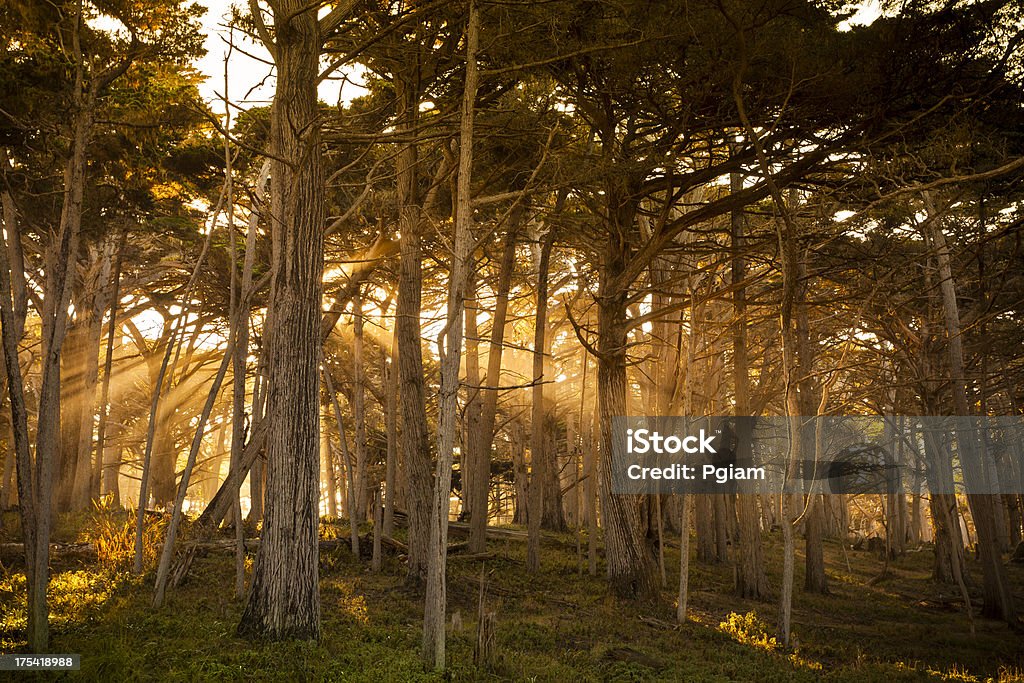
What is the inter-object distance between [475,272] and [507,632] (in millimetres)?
5412

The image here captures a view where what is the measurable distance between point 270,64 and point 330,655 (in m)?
7.24

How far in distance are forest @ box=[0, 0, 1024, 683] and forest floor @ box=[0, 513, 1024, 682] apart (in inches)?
3.3

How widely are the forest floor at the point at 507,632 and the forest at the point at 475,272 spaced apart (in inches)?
3.3

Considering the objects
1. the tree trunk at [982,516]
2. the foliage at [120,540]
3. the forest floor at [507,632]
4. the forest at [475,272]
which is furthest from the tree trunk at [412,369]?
the tree trunk at [982,516]

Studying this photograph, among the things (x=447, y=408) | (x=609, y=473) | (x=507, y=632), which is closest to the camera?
(x=447, y=408)

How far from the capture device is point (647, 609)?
12.4 m

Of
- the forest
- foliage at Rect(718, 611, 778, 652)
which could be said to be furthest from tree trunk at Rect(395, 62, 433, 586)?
foliage at Rect(718, 611, 778, 652)

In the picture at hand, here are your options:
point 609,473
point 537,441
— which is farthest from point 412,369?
point 537,441

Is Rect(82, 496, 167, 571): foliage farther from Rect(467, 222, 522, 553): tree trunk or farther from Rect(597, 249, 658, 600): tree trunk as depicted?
Rect(597, 249, 658, 600): tree trunk

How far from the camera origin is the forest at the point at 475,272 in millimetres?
8117

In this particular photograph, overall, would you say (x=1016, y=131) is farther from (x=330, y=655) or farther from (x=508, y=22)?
(x=330, y=655)

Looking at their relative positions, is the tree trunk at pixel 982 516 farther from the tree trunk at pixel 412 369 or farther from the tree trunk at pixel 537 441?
the tree trunk at pixel 412 369

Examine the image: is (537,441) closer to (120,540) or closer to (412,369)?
(412,369)

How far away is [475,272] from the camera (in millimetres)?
11586
